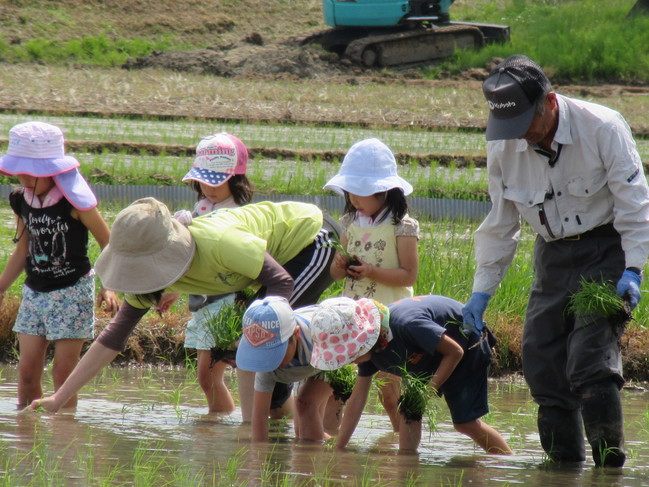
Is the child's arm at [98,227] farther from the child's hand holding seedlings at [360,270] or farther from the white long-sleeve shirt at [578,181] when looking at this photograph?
the white long-sleeve shirt at [578,181]

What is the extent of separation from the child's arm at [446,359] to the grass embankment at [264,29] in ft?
58.3

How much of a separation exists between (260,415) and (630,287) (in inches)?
59.2

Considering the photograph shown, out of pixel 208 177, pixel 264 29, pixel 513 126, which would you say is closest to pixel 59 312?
pixel 208 177

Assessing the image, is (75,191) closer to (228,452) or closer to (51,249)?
(51,249)

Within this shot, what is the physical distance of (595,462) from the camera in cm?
400

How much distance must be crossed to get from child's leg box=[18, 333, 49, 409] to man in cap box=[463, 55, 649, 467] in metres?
2.03

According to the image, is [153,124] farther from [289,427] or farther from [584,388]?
[584,388]

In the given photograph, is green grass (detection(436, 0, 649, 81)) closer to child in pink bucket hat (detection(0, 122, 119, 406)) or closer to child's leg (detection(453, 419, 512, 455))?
child in pink bucket hat (detection(0, 122, 119, 406))

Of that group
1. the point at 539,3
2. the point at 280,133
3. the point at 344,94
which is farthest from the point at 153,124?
the point at 539,3

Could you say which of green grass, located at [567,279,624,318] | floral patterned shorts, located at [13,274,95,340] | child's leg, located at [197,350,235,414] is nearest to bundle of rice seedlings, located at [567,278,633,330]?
green grass, located at [567,279,624,318]

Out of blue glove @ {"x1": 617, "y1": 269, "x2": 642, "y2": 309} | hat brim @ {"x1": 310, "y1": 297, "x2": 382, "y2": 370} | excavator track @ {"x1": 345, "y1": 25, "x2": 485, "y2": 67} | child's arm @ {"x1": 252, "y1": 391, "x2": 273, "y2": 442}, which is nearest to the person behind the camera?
blue glove @ {"x1": 617, "y1": 269, "x2": 642, "y2": 309}

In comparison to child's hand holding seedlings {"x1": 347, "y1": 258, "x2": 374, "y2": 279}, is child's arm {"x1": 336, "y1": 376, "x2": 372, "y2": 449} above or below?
below

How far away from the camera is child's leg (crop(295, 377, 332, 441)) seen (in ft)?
14.3

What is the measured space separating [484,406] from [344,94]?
46.8ft
